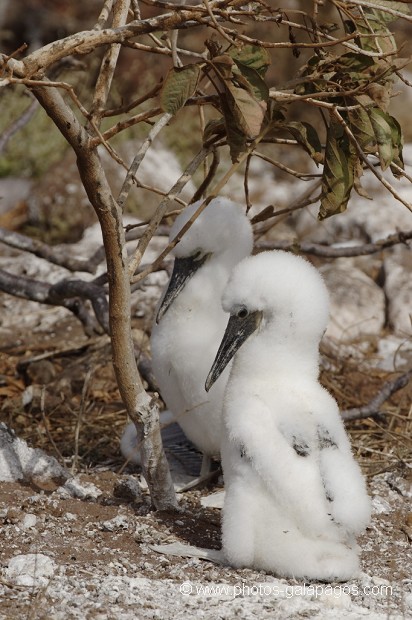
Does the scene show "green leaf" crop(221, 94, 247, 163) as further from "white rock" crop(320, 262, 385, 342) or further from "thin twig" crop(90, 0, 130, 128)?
"white rock" crop(320, 262, 385, 342)

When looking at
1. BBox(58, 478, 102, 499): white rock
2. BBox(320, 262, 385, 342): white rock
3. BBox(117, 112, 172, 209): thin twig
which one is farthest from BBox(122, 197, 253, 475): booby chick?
BBox(320, 262, 385, 342): white rock

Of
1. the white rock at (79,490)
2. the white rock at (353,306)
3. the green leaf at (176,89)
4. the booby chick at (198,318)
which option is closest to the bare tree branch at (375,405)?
the booby chick at (198,318)

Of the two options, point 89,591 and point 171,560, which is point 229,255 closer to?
point 171,560

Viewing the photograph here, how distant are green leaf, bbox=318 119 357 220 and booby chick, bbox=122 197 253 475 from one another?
1.27m

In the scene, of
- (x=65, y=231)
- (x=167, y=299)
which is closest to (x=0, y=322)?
(x=65, y=231)

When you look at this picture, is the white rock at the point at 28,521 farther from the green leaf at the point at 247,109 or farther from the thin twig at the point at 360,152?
the thin twig at the point at 360,152

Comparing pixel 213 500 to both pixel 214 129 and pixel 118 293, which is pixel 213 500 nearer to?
pixel 118 293

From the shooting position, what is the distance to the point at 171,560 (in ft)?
12.1

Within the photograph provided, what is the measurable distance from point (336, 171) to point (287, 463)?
1012 millimetres

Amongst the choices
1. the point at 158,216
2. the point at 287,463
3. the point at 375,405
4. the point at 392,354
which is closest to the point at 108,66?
the point at 158,216

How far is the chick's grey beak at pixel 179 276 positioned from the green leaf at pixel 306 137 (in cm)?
145

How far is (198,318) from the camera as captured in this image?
16.4 ft

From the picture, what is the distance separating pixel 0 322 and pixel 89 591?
161 inches

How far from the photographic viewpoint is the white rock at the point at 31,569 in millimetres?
3393
